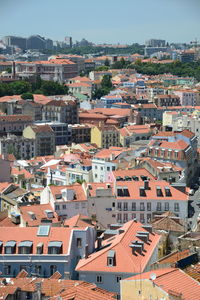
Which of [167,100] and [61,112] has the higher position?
[61,112]

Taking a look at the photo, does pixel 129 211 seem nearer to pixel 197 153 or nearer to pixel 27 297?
pixel 27 297

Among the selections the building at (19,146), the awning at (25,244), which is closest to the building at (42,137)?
the building at (19,146)

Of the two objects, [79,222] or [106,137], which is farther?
[106,137]

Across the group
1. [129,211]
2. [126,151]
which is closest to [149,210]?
[129,211]

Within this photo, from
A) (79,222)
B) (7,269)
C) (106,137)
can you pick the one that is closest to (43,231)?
(7,269)

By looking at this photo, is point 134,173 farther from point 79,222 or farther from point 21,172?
point 21,172

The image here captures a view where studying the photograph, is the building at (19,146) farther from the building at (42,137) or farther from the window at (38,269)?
the window at (38,269)

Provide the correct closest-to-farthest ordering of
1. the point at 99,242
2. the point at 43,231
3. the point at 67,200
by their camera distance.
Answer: the point at 43,231 < the point at 99,242 < the point at 67,200
